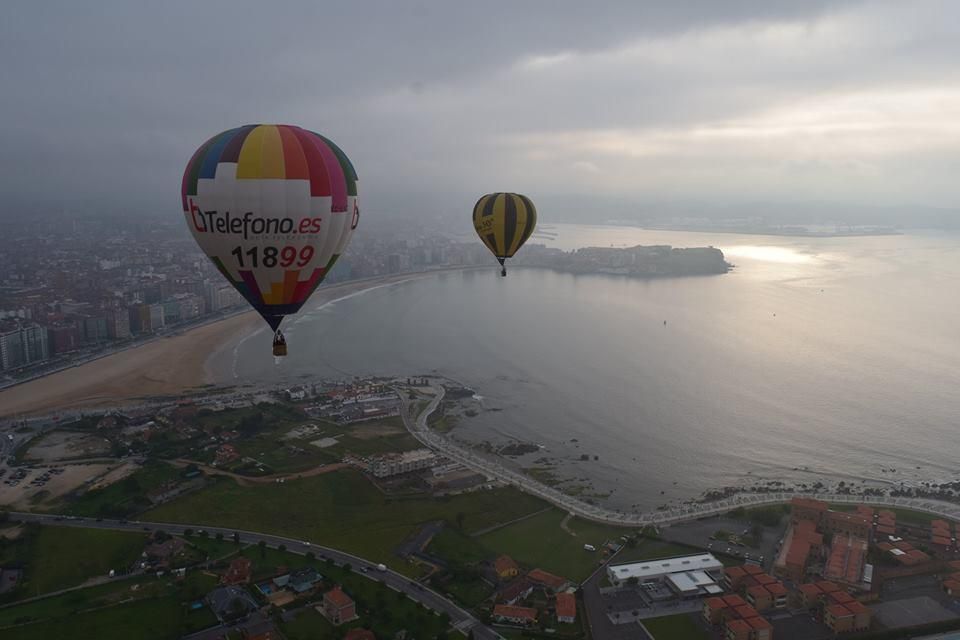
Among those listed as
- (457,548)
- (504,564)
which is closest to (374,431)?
(457,548)

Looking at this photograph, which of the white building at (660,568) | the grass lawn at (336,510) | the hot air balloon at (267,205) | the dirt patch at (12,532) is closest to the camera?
the hot air balloon at (267,205)

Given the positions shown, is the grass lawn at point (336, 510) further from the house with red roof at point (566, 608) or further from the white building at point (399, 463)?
the house with red roof at point (566, 608)

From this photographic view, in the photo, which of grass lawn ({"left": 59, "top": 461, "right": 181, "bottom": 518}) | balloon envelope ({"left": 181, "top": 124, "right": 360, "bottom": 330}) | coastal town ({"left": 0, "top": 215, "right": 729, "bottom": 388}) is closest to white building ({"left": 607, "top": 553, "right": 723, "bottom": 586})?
balloon envelope ({"left": 181, "top": 124, "right": 360, "bottom": 330})

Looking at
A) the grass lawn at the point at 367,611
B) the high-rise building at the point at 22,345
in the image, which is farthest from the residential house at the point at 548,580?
the high-rise building at the point at 22,345

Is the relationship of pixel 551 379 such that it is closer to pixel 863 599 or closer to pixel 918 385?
pixel 918 385

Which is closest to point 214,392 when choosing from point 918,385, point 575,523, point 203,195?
point 575,523

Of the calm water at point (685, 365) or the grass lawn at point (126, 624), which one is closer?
the grass lawn at point (126, 624)

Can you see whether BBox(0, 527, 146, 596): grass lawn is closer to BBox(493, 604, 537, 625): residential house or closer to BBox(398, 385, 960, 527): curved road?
A: BBox(493, 604, 537, 625): residential house
